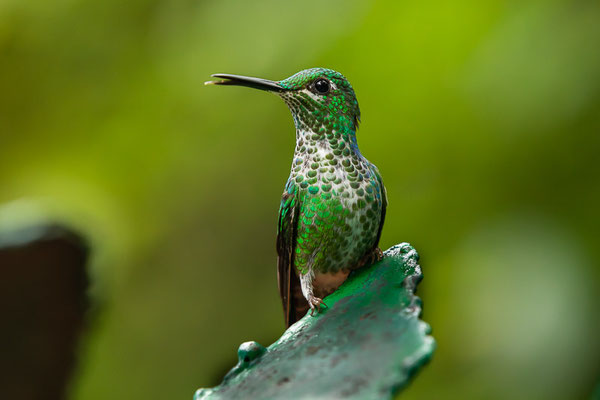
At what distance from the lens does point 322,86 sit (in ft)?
4.26

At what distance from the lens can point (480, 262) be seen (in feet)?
7.34

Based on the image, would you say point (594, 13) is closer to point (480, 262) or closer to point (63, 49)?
point (480, 262)

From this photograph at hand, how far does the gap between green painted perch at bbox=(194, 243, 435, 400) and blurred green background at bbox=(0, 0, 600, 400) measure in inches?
44.3

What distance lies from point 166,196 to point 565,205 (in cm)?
184

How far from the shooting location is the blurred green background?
7.14 feet

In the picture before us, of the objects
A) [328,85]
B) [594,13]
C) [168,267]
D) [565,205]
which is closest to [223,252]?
[168,267]

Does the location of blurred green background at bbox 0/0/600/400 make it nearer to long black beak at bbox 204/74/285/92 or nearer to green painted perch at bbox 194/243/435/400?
Result: green painted perch at bbox 194/243/435/400

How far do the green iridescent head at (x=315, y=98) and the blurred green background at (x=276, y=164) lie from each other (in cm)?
117

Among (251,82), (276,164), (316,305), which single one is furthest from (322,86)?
(276,164)

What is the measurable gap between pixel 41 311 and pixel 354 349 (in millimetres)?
2087

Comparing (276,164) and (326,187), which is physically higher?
(276,164)

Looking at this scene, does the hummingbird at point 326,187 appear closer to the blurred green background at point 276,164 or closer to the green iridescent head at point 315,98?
the green iridescent head at point 315,98

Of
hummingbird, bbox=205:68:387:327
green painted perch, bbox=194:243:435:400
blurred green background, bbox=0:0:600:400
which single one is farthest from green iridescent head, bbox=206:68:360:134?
blurred green background, bbox=0:0:600:400

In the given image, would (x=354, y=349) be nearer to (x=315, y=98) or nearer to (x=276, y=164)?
(x=315, y=98)
